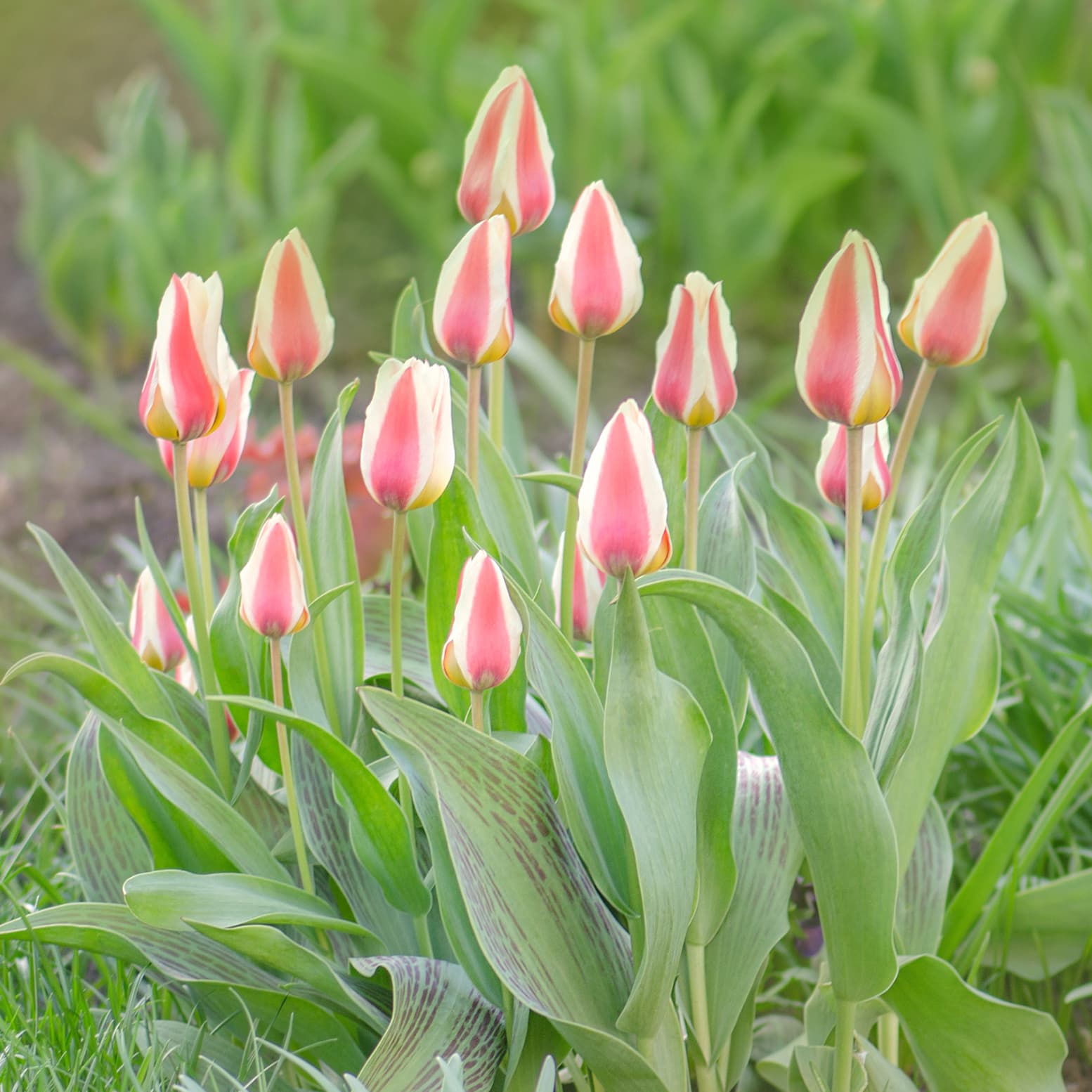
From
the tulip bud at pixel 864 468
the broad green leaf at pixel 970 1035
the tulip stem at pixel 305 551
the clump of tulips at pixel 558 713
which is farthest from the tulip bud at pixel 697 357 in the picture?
the broad green leaf at pixel 970 1035

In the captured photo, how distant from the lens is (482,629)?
0.69m

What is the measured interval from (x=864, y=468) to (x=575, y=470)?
17 centimetres

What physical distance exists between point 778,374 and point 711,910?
1989 mm

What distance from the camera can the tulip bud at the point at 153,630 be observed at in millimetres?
911

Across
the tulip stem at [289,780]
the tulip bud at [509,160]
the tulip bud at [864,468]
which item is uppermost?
the tulip bud at [509,160]

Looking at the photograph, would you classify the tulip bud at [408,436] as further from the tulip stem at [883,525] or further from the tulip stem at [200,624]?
the tulip stem at [883,525]

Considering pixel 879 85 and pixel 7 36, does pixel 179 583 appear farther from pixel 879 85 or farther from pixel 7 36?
pixel 7 36

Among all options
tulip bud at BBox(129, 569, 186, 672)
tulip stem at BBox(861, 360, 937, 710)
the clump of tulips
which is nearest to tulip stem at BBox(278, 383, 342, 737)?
the clump of tulips

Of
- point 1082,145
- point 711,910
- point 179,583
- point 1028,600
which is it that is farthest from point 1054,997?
point 1082,145

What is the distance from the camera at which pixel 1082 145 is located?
2039mm

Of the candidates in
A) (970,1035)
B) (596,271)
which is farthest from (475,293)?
(970,1035)

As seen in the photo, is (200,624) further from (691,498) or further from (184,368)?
(691,498)

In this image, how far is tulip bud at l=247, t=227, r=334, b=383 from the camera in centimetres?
71

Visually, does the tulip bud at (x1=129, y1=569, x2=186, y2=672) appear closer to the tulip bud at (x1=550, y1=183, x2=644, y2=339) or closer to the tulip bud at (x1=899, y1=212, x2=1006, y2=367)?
the tulip bud at (x1=550, y1=183, x2=644, y2=339)
